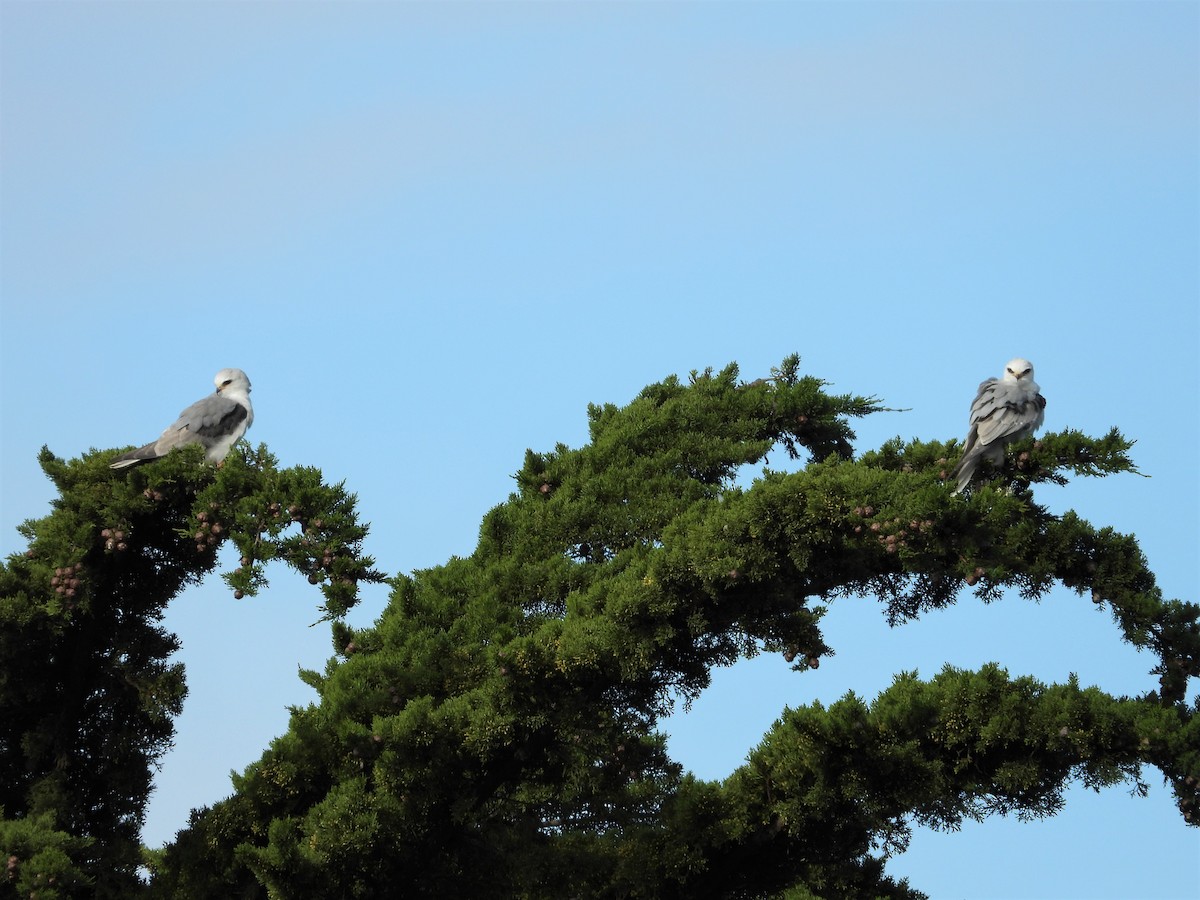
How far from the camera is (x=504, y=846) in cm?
1237

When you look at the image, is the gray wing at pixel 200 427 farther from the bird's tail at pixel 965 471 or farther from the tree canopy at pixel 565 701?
the bird's tail at pixel 965 471

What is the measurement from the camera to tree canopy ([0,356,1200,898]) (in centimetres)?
1120

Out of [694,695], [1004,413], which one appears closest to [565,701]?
[694,695]

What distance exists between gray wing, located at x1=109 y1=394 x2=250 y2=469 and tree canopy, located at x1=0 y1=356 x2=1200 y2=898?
43 cm

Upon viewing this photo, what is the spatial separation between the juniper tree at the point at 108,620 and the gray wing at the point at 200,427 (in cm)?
33

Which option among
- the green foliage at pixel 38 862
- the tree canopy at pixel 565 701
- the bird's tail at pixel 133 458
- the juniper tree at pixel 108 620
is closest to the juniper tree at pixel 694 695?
the tree canopy at pixel 565 701

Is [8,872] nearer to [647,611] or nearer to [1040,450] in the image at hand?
[647,611]

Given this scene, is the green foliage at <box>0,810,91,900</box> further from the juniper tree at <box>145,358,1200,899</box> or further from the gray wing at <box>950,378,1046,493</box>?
the gray wing at <box>950,378,1046,493</box>

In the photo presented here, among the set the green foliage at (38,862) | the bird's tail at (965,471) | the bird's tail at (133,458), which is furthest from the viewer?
the bird's tail at (133,458)

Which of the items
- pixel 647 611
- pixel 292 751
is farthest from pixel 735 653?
pixel 292 751

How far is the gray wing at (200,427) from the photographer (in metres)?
13.2

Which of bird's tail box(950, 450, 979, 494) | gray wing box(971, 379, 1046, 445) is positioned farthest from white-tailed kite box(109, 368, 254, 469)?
gray wing box(971, 379, 1046, 445)

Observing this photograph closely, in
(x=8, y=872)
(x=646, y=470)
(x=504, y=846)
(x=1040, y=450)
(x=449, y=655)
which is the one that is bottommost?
(x=8, y=872)

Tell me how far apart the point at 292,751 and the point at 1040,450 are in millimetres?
6176
